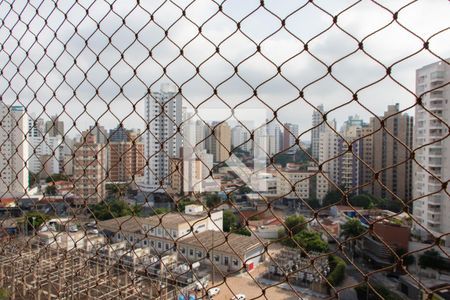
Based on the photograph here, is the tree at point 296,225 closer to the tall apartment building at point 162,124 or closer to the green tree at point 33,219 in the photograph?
the tall apartment building at point 162,124

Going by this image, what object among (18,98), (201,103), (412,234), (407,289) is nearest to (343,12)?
(201,103)

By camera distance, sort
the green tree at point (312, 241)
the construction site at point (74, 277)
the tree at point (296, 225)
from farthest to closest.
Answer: the green tree at point (312, 241) < the construction site at point (74, 277) < the tree at point (296, 225)

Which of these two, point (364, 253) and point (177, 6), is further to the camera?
point (364, 253)

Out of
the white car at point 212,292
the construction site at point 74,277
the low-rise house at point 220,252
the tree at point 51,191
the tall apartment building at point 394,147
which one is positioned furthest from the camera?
the tree at point 51,191

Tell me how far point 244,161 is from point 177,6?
195 cm

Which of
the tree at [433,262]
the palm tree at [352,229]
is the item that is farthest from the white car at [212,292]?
the tree at [433,262]

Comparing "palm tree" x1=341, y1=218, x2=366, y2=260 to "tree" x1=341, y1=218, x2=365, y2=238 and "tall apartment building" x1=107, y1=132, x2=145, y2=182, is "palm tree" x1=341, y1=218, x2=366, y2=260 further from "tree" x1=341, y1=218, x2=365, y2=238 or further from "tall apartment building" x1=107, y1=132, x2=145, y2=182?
"tall apartment building" x1=107, y1=132, x2=145, y2=182

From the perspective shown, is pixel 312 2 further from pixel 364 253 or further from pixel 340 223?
pixel 340 223

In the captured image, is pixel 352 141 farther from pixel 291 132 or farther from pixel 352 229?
pixel 352 229

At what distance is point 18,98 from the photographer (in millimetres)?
1191

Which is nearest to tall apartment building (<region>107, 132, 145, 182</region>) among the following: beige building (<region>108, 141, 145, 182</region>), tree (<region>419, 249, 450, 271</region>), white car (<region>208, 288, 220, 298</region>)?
beige building (<region>108, 141, 145, 182</region>)

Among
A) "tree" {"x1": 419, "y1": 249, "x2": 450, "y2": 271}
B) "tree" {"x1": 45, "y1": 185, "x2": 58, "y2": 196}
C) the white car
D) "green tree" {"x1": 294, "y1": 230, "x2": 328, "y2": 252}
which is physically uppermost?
"tree" {"x1": 45, "y1": 185, "x2": 58, "y2": 196}

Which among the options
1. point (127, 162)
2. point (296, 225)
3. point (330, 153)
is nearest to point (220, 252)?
point (330, 153)

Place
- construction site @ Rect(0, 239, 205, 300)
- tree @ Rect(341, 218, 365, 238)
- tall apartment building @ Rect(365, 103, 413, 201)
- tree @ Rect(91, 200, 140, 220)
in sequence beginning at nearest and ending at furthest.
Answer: tall apartment building @ Rect(365, 103, 413, 201) < tree @ Rect(91, 200, 140, 220) < construction site @ Rect(0, 239, 205, 300) < tree @ Rect(341, 218, 365, 238)
